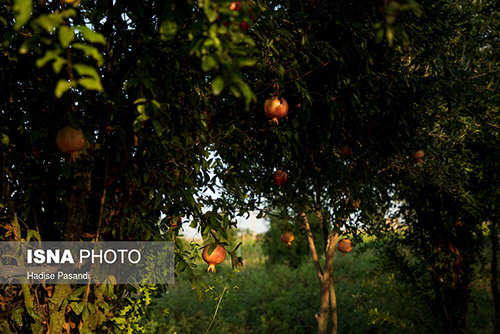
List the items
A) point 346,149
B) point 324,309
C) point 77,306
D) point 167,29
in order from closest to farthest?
point 167,29 → point 77,306 → point 346,149 → point 324,309

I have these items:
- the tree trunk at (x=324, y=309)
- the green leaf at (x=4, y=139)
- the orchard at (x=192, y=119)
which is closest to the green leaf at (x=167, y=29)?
the orchard at (x=192, y=119)

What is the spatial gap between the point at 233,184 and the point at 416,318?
606 centimetres

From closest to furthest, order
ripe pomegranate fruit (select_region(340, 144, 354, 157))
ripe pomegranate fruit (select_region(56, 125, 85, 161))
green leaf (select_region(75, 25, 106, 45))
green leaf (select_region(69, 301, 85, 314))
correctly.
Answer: green leaf (select_region(75, 25, 106, 45)) < ripe pomegranate fruit (select_region(56, 125, 85, 161)) < green leaf (select_region(69, 301, 85, 314)) < ripe pomegranate fruit (select_region(340, 144, 354, 157))

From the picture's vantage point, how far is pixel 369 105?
140 inches

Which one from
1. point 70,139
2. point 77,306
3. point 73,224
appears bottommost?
point 77,306

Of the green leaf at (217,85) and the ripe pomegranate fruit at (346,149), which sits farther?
the ripe pomegranate fruit at (346,149)

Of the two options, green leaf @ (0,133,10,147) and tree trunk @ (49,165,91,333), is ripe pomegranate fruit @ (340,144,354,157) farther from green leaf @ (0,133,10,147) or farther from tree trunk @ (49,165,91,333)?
green leaf @ (0,133,10,147)

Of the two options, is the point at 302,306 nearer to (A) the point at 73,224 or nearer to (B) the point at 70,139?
(A) the point at 73,224

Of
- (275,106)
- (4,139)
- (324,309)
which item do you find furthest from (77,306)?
(324,309)

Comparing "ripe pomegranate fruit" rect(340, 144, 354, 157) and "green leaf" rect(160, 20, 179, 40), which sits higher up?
"ripe pomegranate fruit" rect(340, 144, 354, 157)

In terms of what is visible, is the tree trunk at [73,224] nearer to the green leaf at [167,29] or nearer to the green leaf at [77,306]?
the green leaf at [77,306]

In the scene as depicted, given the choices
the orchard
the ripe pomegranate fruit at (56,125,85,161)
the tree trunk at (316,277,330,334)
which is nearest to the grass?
the tree trunk at (316,277,330,334)

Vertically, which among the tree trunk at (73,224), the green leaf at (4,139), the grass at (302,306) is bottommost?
the grass at (302,306)

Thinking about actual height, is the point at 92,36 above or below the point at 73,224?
above
